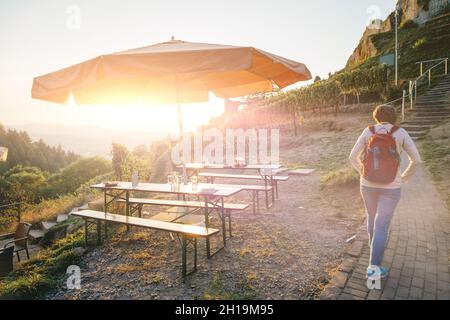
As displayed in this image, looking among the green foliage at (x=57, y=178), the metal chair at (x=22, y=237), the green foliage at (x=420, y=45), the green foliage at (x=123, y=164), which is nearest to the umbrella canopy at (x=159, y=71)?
the metal chair at (x=22, y=237)

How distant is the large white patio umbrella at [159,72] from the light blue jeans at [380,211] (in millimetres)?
2077

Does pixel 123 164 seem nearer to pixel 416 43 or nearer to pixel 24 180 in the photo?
pixel 416 43

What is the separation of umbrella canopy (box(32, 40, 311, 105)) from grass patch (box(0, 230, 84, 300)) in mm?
2560

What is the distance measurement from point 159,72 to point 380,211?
10.1ft

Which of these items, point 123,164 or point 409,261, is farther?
point 123,164

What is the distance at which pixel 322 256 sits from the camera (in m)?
4.42

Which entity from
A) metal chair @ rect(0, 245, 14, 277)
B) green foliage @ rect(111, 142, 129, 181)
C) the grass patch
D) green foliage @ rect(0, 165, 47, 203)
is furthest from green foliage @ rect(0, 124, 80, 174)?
the grass patch

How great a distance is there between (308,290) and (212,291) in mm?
1107

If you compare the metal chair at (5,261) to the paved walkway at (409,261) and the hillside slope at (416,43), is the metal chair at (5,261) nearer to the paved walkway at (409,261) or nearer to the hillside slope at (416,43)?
the paved walkway at (409,261)

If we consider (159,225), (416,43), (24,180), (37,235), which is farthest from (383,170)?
(24,180)

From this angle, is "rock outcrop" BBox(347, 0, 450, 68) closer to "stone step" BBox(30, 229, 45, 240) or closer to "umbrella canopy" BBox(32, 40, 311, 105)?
"umbrella canopy" BBox(32, 40, 311, 105)

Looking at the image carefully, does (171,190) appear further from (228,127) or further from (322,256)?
(228,127)

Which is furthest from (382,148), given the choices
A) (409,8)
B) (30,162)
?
(30,162)

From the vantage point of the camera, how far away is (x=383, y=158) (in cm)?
335
